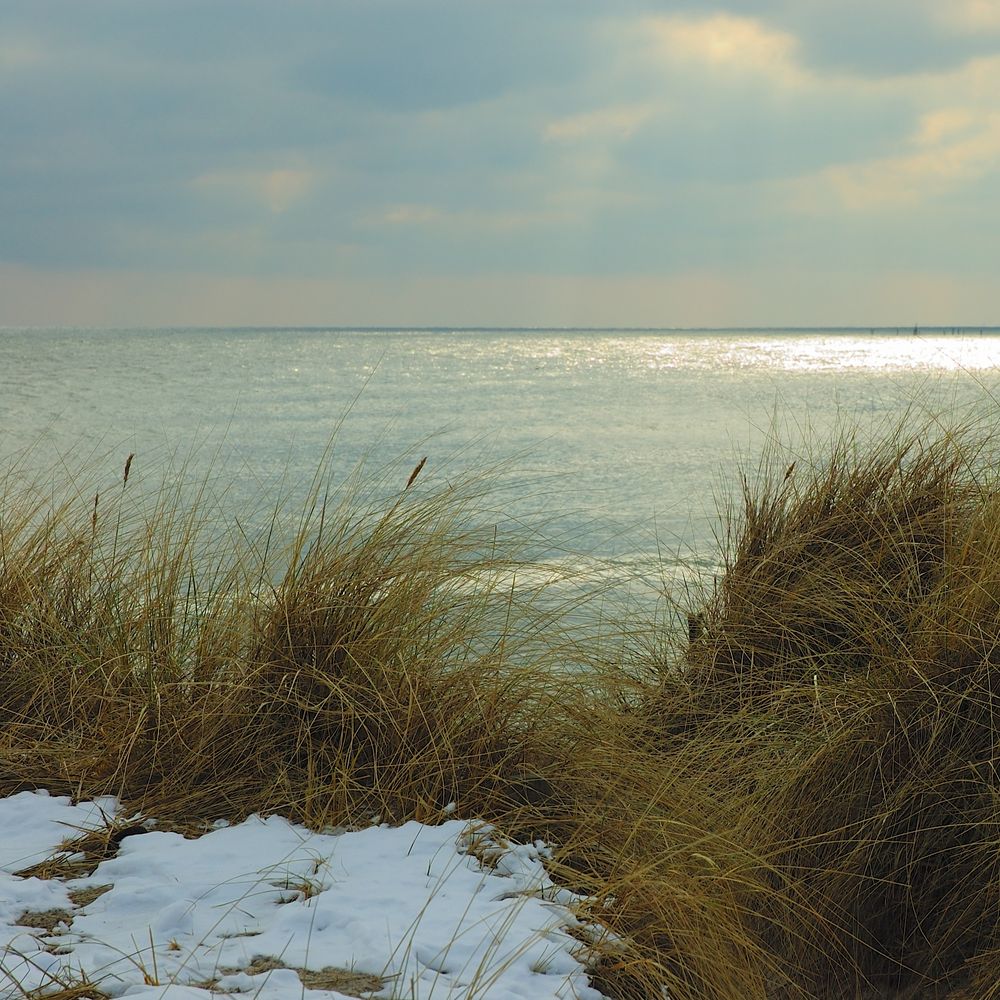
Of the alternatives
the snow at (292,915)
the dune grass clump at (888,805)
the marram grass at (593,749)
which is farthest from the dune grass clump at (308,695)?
the dune grass clump at (888,805)

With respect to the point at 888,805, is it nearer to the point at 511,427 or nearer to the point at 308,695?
the point at 308,695

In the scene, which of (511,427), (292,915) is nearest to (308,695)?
(292,915)

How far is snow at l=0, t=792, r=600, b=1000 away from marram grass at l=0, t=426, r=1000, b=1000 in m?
0.14

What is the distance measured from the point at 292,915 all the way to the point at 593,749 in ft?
3.52

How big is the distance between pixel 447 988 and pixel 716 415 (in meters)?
24.1

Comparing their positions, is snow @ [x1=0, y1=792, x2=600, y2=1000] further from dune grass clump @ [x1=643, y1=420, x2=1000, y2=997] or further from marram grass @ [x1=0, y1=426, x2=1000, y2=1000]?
dune grass clump @ [x1=643, y1=420, x2=1000, y2=997]

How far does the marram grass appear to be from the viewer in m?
2.69

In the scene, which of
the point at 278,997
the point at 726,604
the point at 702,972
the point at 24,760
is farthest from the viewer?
the point at 726,604

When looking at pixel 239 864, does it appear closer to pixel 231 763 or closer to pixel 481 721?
pixel 231 763

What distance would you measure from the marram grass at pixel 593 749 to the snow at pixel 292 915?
0.14 meters

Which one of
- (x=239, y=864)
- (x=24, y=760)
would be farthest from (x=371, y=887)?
(x=24, y=760)

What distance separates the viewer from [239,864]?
255cm

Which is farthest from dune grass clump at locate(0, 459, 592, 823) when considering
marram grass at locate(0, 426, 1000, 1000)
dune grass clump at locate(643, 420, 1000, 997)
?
dune grass clump at locate(643, 420, 1000, 997)

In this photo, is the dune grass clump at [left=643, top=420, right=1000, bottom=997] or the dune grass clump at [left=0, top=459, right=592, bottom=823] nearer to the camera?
the dune grass clump at [left=643, top=420, right=1000, bottom=997]
